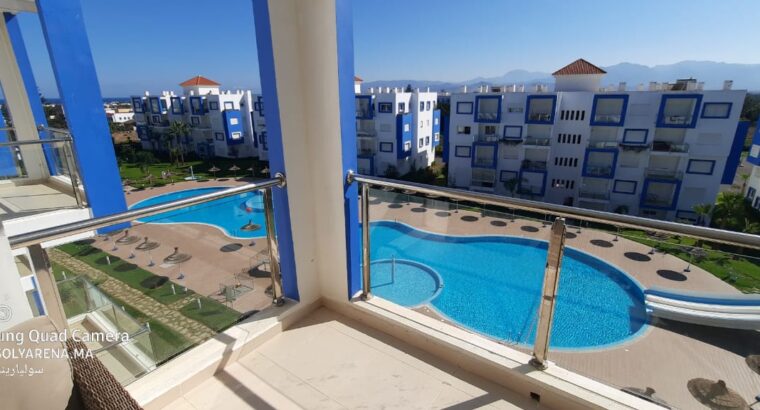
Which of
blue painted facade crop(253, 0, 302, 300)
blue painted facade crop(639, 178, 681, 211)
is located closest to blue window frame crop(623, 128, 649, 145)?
blue painted facade crop(639, 178, 681, 211)

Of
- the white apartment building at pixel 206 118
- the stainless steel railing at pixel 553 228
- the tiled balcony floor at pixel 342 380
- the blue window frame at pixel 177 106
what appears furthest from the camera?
the blue window frame at pixel 177 106

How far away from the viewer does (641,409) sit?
5.31ft

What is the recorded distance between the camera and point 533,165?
65.3 feet

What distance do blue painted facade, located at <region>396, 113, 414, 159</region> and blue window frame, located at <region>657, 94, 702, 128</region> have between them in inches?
549

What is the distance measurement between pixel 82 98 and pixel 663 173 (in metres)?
22.9

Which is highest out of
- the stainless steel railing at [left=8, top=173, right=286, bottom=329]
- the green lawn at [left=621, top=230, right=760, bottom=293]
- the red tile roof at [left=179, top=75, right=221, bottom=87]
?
the red tile roof at [left=179, top=75, right=221, bottom=87]

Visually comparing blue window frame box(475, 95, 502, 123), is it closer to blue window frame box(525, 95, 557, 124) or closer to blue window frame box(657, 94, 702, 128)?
blue window frame box(525, 95, 557, 124)

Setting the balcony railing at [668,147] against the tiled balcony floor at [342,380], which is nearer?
the tiled balcony floor at [342,380]

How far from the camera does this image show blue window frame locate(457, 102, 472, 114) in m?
21.1

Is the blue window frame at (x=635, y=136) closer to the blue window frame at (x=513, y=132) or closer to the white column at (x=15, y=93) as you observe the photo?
the blue window frame at (x=513, y=132)

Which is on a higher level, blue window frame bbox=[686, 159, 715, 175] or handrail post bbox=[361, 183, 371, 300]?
handrail post bbox=[361, 183, 371, 300]

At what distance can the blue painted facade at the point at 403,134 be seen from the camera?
2292 centimetres

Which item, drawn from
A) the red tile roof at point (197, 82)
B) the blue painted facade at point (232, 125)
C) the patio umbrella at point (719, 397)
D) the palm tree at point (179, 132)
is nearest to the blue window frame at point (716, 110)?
the patio umbrella at point (719, 397)

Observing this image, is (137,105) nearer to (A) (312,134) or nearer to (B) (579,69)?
(B) (579,69)
